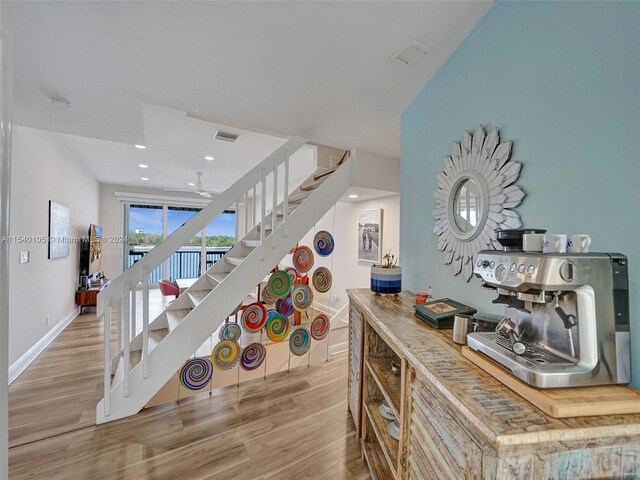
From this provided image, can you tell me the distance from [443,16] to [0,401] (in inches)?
97.6

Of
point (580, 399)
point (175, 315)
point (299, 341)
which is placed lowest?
point (299, 341)

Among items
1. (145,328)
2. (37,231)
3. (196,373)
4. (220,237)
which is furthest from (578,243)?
(220,237)

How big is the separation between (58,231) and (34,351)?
156 cm

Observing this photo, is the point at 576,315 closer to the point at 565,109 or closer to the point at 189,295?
the point at 565,109

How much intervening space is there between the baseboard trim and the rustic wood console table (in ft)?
11.3

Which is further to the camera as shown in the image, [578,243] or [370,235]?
[370,235]

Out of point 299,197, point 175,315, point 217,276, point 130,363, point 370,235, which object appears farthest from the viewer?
point 370,235

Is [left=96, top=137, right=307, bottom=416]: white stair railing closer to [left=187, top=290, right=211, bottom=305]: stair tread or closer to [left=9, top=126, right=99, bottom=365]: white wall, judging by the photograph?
[left=187, top=290, right=211, bottom=305]: stair tread

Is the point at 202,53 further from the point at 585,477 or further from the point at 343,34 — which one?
the point at 585,477

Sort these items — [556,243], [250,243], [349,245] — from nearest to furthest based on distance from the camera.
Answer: [556,243] < [250,243] < [349,245]

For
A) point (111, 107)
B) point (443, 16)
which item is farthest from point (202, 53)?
point (443, 16)

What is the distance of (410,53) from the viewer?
1.57m

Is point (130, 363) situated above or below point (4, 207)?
below

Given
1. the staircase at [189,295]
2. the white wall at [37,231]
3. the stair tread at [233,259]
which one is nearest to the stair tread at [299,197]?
the staircase at [189,295]
